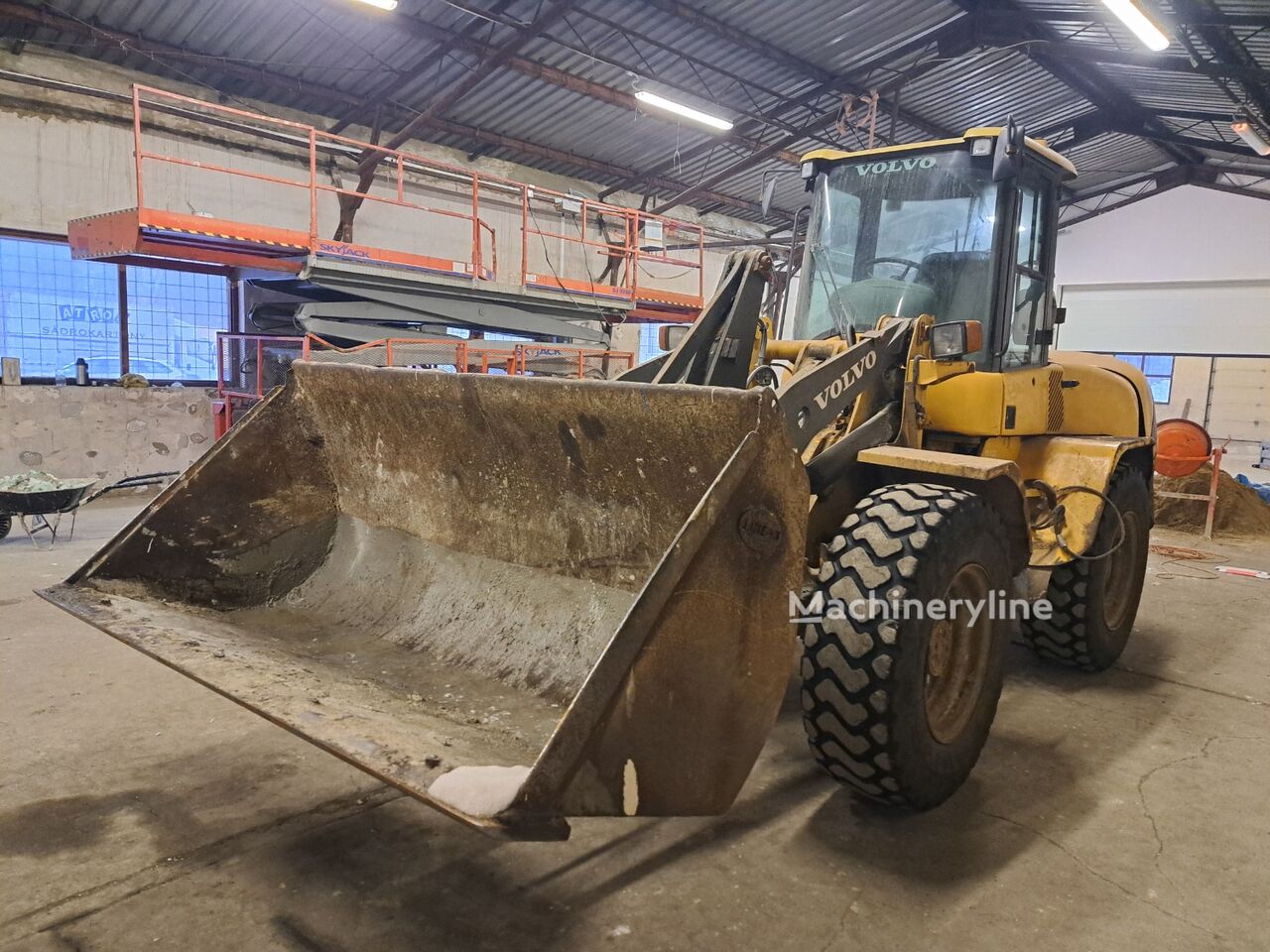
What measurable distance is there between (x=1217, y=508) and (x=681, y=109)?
8379 mm

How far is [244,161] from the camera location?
1242 cm

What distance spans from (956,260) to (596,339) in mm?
8657

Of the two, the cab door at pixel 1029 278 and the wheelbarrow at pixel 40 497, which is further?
the wheelbarrow at pixel 40 497

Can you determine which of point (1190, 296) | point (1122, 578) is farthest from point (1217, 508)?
point (1190, 296)

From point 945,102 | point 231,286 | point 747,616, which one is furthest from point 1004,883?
point 945,102

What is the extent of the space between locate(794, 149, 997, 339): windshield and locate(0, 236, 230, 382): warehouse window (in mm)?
9760

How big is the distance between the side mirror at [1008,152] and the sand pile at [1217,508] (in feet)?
24.1

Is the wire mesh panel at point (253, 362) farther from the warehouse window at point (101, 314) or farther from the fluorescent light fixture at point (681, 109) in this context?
the fluorescent light fixture at point (681, 109)

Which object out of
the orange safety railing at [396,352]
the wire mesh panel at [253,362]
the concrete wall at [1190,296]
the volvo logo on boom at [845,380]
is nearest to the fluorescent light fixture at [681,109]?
the orange safety railing at [396,352]

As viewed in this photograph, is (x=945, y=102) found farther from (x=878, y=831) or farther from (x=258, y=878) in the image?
(x=258, y=878)

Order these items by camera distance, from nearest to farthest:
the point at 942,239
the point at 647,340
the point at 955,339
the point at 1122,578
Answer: the point at 955,339, the point at 942,239, the point at 1122,578, the point at 647,340

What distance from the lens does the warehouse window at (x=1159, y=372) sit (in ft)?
69.4

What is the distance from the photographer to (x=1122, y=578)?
491cm
